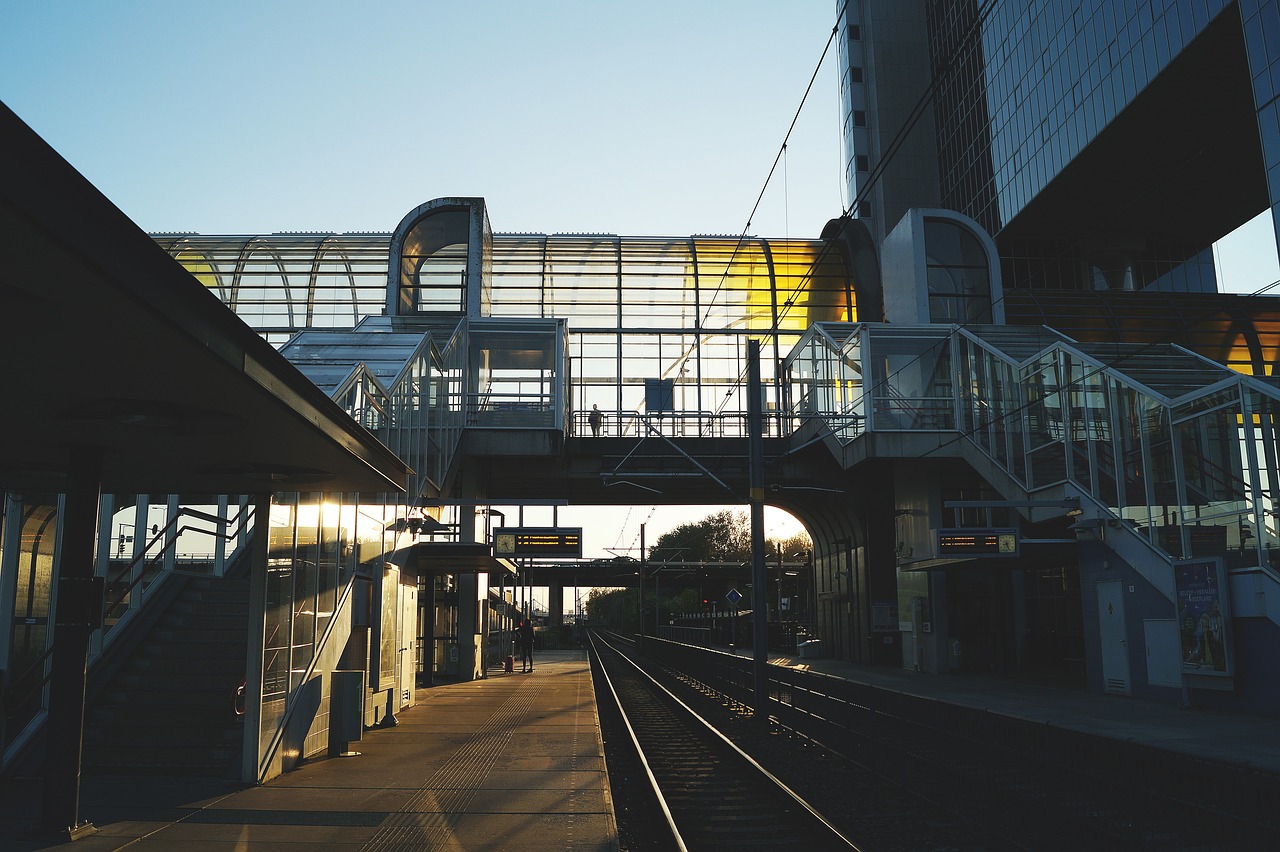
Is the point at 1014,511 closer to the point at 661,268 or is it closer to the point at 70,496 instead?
the point at 661,268

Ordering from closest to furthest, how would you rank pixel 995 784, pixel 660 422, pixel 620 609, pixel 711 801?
pixel 995 784 → pixel 711 801 → pixel 660 422 → pixel 620 609

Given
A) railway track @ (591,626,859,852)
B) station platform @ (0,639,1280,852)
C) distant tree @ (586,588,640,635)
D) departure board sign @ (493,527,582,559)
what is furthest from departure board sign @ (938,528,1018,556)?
distant tree @ (586,588,640,635)

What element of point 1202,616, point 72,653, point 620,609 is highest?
point 72,653

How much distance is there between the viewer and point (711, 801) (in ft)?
41.5

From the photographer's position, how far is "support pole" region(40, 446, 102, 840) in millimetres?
8305

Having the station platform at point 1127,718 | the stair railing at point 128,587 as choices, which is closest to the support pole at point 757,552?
the station platform at point 1127,718

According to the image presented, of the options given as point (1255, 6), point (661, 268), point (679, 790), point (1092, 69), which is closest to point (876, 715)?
point (679, 790)

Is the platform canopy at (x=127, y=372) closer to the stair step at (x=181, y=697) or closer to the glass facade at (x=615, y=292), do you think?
the stair step at (x=181, y=697)

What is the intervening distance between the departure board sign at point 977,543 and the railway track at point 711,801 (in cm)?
711

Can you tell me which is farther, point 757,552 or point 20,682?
point 757,552

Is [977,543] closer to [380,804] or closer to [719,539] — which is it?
[380,804]

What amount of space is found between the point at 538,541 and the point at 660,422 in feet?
51.0

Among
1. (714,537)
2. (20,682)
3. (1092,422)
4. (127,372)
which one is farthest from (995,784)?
(714,537)

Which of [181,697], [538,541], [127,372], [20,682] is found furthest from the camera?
[538,541]
